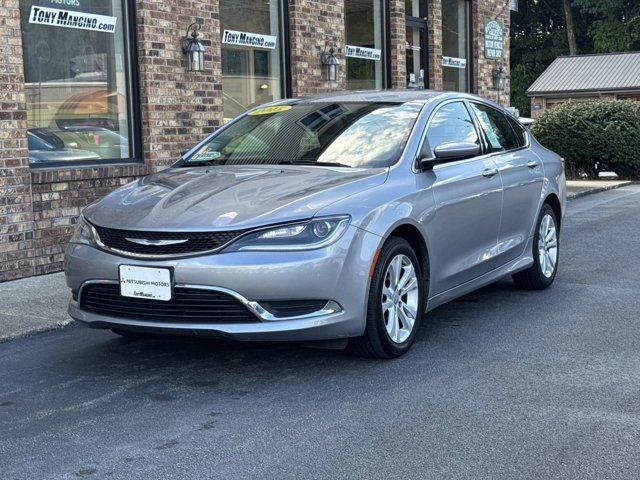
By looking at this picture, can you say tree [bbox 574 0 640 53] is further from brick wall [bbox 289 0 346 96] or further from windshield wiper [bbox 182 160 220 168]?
windshield wiper [bbox 182 160 220 168]

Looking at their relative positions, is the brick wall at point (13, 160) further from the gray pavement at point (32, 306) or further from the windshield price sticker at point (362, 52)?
the windshield price sticker at point (362, 52)

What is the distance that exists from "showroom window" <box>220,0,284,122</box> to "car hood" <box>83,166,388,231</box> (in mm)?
6190

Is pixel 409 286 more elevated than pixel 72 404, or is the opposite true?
pixel 409 286

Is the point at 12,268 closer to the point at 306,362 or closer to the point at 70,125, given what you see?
the point at 70,125

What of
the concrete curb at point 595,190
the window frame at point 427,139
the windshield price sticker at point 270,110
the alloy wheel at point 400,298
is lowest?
the concrete curb at point 595,190

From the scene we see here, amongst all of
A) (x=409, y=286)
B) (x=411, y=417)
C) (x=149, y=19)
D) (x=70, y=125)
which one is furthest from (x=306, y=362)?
(x=149, y=19)

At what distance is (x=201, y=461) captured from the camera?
3854 millimetres

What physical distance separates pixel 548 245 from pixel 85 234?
12.9 ft

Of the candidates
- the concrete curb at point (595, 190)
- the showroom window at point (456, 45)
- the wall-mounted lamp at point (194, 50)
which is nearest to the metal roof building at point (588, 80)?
the concrete curb at point (595, 190)

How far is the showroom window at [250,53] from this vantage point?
1181 centimetres

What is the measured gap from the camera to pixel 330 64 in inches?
517

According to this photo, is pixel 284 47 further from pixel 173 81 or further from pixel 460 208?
pixel 460 208

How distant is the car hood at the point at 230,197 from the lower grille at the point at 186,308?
1.13 feet

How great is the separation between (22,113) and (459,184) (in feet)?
14.7
